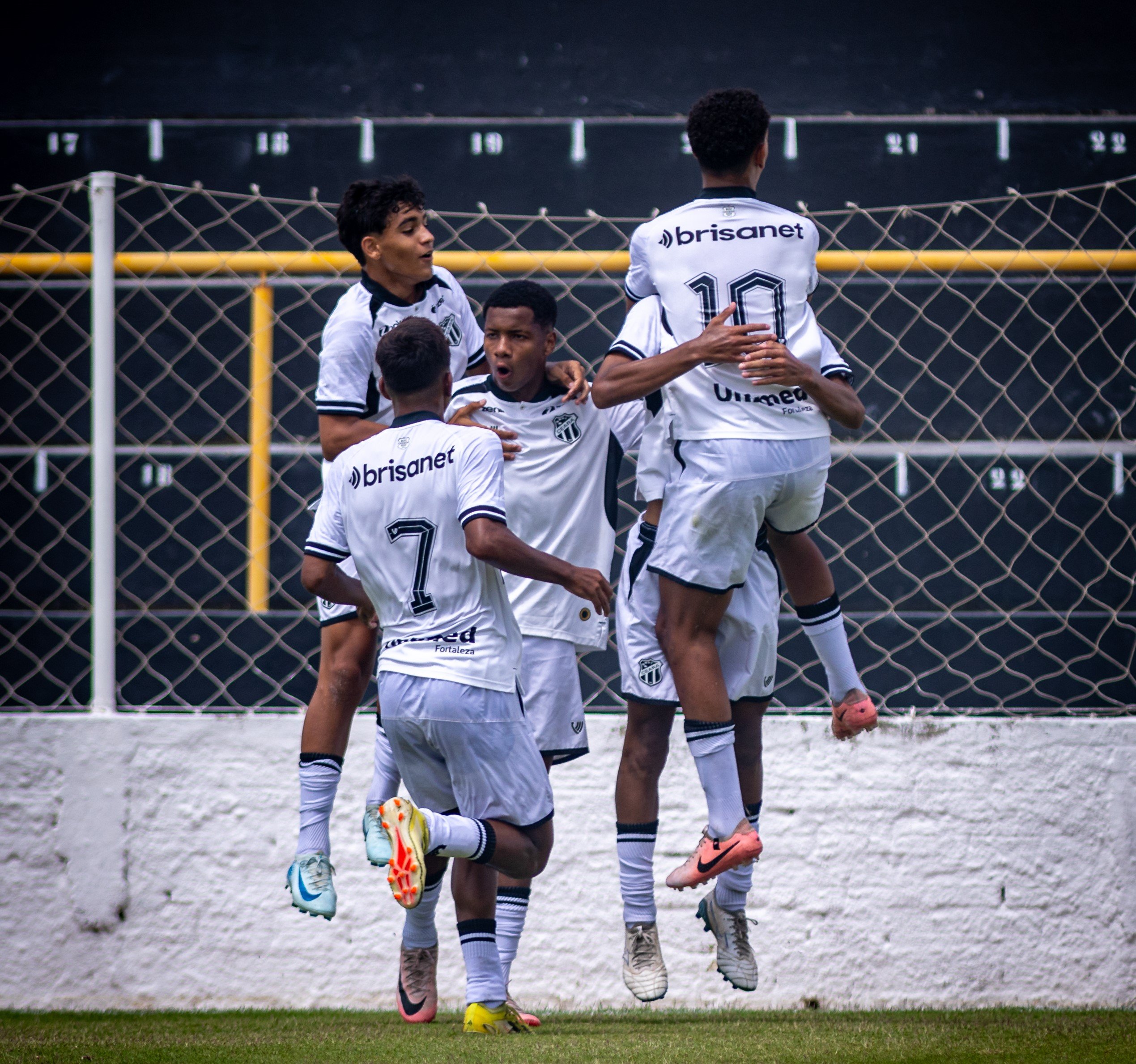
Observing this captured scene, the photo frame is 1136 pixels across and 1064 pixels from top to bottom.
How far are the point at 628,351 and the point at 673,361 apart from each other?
147 mm

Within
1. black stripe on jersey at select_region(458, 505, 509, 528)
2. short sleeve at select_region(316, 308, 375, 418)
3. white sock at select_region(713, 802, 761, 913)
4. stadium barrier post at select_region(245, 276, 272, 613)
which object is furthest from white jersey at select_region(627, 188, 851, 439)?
stadium barrier post at select_region(245, 276, 272, 613)

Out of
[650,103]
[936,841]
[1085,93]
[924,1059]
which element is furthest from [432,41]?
[924,1059]

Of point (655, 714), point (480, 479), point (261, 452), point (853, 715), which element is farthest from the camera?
point (261, 452)

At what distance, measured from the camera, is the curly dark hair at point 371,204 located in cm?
336

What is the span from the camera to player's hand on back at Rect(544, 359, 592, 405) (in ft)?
11.0

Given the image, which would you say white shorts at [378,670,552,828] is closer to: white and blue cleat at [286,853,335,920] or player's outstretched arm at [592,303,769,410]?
white and blue cleat at [286,853,335,920]

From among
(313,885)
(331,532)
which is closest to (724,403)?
(331,532)

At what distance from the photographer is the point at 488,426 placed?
3.41m

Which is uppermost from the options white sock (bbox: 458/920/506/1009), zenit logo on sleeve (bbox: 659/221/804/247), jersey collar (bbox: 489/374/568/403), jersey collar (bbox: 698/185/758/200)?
jersey collar (bbox: 698/185/758/200)

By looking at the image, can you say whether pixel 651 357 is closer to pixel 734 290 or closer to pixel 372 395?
pixel 734 290

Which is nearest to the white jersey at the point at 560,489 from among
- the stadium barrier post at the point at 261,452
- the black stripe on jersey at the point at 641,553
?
the black stripe on jersey at the point at 641,553

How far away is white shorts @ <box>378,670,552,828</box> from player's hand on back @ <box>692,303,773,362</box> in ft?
2.83

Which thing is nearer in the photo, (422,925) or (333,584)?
(333,584)

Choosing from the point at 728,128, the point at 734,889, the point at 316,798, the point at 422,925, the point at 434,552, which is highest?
the point at 728,128
